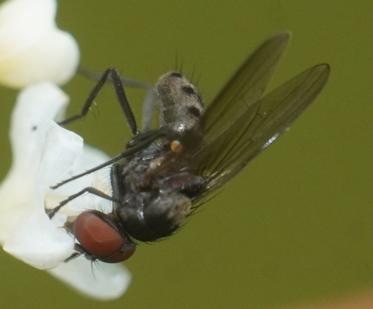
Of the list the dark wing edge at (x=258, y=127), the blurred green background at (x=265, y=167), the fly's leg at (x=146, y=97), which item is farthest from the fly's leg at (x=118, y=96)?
the blurred green background at (x=265, y=167)

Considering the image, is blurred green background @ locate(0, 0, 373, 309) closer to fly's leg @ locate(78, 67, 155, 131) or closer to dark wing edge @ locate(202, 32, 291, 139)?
fly's leg @ locate(78, 67, 155, 131)

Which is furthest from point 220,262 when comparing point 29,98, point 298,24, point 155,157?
point 29,98

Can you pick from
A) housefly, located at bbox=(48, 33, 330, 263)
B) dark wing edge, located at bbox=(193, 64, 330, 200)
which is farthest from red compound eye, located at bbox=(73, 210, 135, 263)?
dark wing edge, located at bbox=(193, 64, 330, 200)

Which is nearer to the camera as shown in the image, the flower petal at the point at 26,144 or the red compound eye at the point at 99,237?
the flower petal at the point at 26,144

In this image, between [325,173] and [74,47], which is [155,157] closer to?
[74,47]

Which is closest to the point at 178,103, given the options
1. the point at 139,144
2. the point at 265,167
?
the point at 139,144

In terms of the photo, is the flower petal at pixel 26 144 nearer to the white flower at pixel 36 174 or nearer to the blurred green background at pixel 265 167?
the white flower at pixel 36 174
